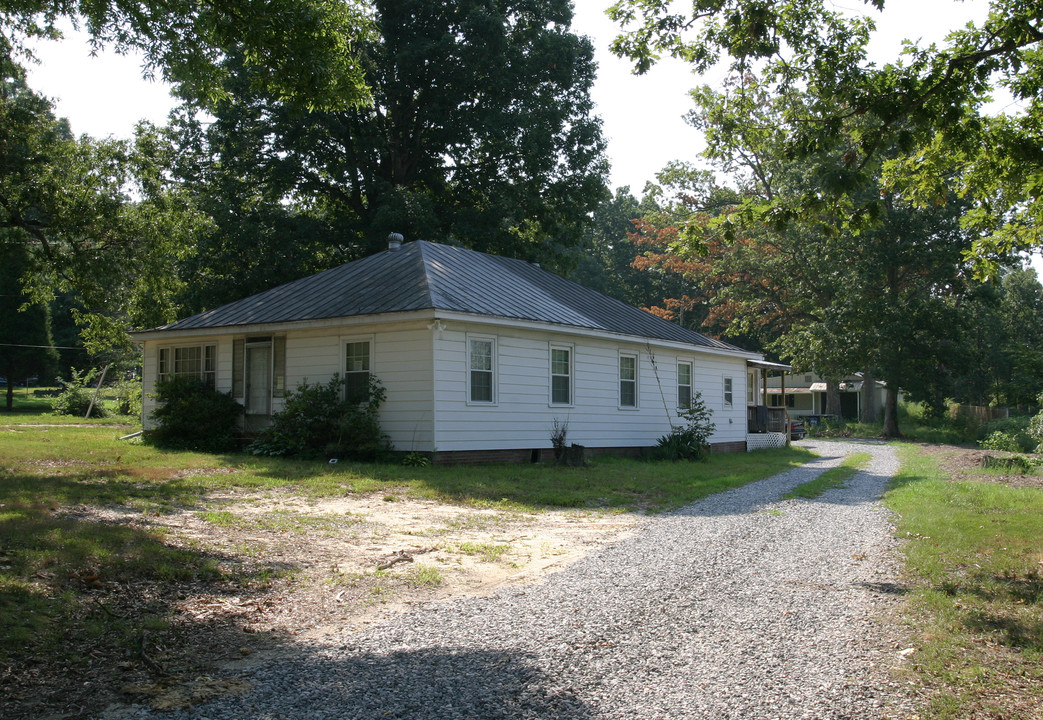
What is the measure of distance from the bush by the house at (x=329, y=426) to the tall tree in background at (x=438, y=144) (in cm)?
1050

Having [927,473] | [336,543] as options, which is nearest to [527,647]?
[336,543]

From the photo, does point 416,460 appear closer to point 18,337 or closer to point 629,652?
point 629,652

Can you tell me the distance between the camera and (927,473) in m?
16.8

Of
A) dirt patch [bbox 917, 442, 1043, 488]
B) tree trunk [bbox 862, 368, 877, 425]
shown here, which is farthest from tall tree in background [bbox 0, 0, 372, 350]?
tree trunk [bbox 862, 368, 877, 425]

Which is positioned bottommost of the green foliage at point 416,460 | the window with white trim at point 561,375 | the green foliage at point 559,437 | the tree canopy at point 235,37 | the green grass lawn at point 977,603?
the green grass lawn at point 977,603

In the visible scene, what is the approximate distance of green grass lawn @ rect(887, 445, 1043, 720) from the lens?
4.05 metres

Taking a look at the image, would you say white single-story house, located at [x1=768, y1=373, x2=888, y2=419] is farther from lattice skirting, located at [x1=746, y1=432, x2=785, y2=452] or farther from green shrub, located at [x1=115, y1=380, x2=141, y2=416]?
green shrub, located at [x1=115, y1=380, x2=141, y2=416]

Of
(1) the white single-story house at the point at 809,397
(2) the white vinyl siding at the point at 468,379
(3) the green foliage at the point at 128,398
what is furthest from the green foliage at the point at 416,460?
(1) the white single-story house at the point at 809,397

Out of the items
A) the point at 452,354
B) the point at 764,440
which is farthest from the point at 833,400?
the point at 452,354

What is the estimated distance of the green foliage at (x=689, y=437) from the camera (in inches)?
758

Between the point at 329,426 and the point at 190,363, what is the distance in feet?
18.0

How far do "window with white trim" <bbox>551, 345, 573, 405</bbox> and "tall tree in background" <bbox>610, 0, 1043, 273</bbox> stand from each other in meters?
8.84

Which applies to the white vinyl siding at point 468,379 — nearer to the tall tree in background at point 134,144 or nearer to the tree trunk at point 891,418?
the tall tree in background at point 134,144

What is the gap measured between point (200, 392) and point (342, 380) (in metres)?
4.00
